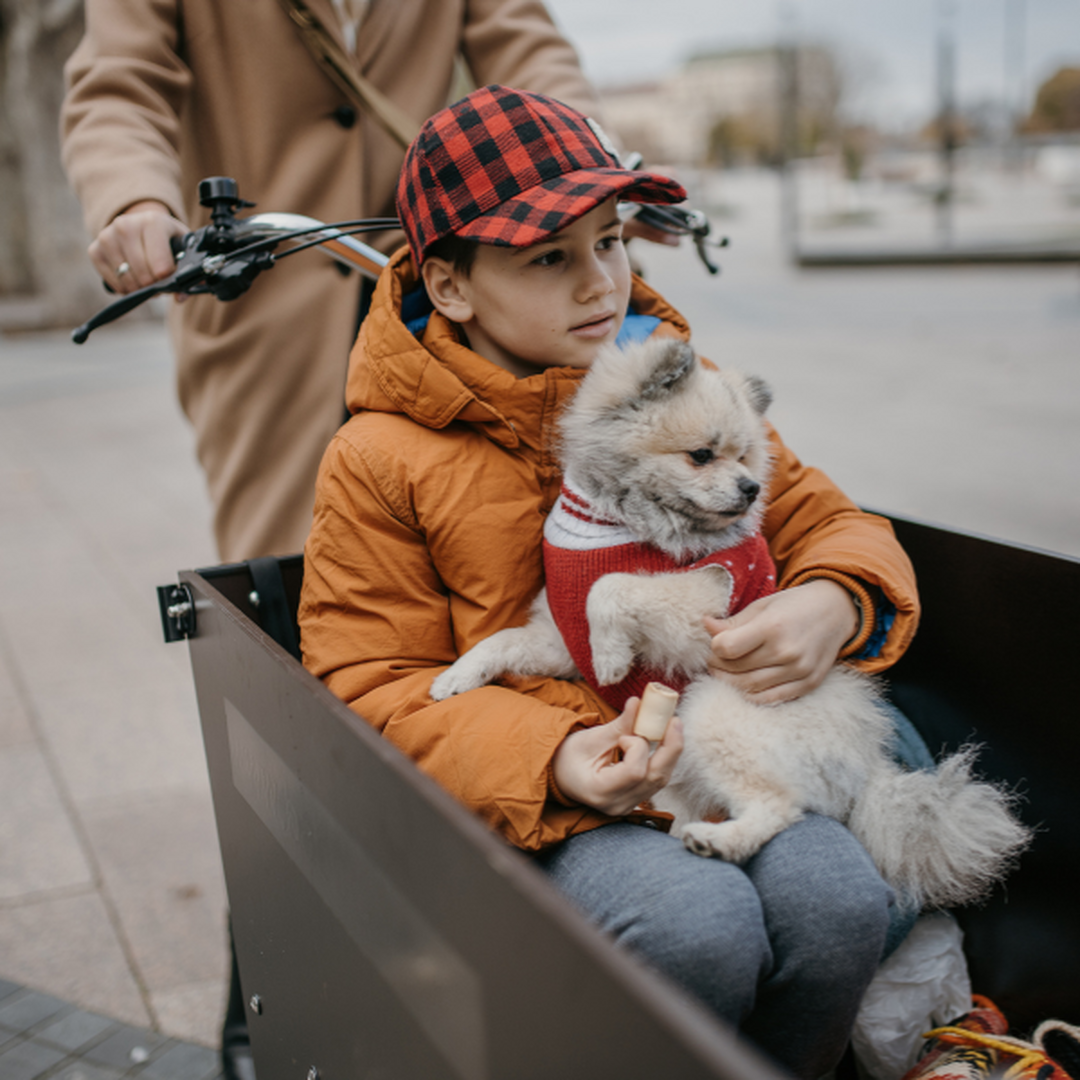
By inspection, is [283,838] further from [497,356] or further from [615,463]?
[497,356]

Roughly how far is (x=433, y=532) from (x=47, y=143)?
1421 centimetres

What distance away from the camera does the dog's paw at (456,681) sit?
156 centimetres

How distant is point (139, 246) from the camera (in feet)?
5.91

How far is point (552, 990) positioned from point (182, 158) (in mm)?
2077

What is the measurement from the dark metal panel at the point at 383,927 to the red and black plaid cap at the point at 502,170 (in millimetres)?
686

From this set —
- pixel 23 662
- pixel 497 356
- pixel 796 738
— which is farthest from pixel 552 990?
pixel 23 662

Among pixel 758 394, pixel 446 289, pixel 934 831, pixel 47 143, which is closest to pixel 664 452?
pixel 758 394

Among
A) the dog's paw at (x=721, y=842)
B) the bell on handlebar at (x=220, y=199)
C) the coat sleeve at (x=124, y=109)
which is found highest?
the coat sleeve at (x=124, y=109)

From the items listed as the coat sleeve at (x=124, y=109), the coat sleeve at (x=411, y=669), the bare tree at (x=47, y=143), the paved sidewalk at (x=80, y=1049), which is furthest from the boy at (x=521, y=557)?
the bare tree at (x=47, y=143)

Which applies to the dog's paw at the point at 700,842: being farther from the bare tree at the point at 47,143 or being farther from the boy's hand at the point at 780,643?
the bare tree at the point at 47,143

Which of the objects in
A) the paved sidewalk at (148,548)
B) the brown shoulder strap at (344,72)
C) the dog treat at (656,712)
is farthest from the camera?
the paved sidewalk at (148,548)

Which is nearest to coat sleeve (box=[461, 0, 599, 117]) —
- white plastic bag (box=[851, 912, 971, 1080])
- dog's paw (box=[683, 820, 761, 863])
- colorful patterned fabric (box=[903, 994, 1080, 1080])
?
dog's paw (box=[683, 820, 761, 863])

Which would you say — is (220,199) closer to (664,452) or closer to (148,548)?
(664,452)

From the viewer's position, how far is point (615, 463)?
1596 millimetres
